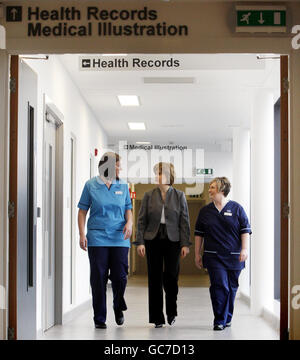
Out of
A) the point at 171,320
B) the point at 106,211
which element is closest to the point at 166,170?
the point at 106,211

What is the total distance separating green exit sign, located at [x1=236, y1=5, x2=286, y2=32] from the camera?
14.2 feet

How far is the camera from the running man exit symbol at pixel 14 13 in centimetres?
Answer: 435

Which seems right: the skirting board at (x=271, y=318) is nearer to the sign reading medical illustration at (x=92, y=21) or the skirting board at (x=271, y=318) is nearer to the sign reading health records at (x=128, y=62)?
the sign reading health records at (x=128, y=62)

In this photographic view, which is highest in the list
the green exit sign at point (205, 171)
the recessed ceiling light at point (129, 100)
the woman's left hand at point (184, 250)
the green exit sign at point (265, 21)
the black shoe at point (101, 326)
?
the recessed ceiling light at point (129, 100)

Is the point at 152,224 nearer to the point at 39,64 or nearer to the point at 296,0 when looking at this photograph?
the point at 39,64

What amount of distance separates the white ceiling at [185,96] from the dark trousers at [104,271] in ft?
5.46

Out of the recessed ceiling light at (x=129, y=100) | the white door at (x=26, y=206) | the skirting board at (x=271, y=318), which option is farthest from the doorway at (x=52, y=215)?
the recessed ceiling light at (x=129, y=100)

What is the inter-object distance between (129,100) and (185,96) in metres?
0.77

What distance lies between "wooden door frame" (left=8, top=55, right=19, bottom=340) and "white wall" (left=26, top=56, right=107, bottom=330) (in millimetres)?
880

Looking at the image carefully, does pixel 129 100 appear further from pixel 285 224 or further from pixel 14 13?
pixel 285 224

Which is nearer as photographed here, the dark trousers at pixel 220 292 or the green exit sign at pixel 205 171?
the dark trousers at pixel 220 292

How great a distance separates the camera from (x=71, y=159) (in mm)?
8117

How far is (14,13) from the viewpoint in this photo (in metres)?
4.36

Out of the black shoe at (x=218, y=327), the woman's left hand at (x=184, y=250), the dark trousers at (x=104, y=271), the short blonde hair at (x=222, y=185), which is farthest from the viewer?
the short blonde hair at (x=222, y=185)
